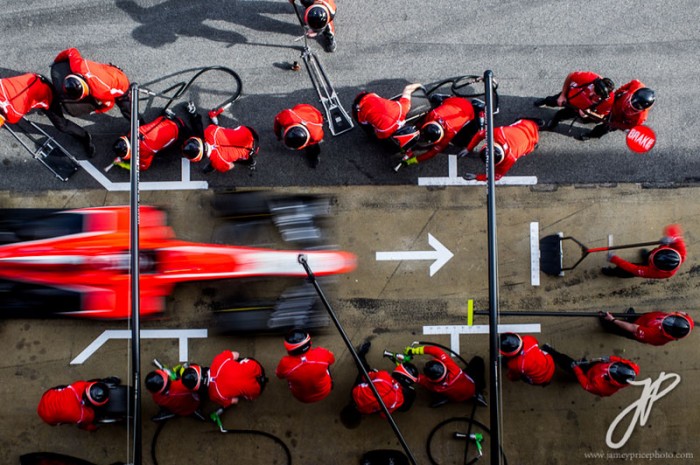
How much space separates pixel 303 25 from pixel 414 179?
2.80 metres

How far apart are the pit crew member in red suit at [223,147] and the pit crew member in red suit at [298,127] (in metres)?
0.42

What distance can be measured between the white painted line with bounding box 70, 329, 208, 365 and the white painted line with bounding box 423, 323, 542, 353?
335 centimetres

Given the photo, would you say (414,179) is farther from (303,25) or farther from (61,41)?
(61,41)

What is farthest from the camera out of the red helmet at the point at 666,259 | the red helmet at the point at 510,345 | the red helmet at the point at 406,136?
the red helmet at the point at 406,136

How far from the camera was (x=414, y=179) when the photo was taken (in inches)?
298

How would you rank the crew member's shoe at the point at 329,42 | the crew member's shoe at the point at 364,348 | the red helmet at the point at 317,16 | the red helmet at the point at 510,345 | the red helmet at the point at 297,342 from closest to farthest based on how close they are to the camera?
the red helmet at the point at 297,342 → the red helmet at the point at 510,345 → the red helmet at the point at 317,16 → the crew member's shoe at the point at 364,348 → the crew member's shoe at the point at 329,42

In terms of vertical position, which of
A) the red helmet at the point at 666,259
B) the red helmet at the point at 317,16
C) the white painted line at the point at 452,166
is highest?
the red helmet at the point at 317,16

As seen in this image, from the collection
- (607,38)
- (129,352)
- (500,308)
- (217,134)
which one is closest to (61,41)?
(217,134)

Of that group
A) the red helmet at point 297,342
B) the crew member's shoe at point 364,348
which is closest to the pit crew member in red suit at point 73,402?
the red helmet at point 297,342

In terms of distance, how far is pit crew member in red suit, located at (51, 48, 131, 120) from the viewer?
6.45 m

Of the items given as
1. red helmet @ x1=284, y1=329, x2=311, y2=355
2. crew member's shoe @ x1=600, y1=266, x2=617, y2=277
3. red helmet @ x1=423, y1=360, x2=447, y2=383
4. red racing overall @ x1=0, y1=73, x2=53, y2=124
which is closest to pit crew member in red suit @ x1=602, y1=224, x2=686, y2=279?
crew member's shoe @ x1=600, y1=266, x2=617, y2=277

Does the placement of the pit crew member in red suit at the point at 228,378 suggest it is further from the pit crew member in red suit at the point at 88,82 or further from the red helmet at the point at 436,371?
the pit crew member in red suit at the point at 88,82

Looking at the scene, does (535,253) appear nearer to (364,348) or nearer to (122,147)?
(364,348)

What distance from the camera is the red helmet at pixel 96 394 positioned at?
249 inches
